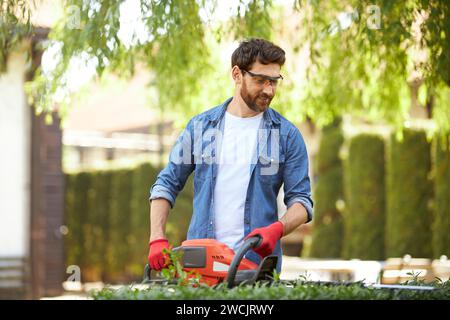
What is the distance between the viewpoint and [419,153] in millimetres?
11195

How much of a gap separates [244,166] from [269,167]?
10 cm

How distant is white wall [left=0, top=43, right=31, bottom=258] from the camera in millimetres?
10906

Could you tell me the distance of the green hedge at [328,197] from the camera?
1373 cm

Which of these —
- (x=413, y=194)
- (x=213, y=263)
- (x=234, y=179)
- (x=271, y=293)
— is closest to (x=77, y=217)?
(x=413, y=194)

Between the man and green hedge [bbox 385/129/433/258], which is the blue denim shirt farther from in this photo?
green hedge [bbox 385/129/433/258]

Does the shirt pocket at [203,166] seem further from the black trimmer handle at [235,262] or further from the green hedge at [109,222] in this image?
the green hedge at [109,222]

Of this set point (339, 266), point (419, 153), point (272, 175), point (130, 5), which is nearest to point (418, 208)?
point (419, 153)

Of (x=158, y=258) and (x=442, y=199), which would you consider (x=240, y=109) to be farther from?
(x=442, y=199)

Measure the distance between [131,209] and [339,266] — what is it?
6.66 m

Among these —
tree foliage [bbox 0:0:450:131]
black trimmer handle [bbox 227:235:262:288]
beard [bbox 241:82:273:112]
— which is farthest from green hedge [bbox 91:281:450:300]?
tree foliage [bbox 0:0:450:131]

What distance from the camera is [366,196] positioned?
40.5 feet

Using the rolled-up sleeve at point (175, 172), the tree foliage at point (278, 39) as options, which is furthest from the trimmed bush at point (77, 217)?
the rolled-up sleeve at point (175, 172)

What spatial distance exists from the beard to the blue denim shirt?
0.09 metres
